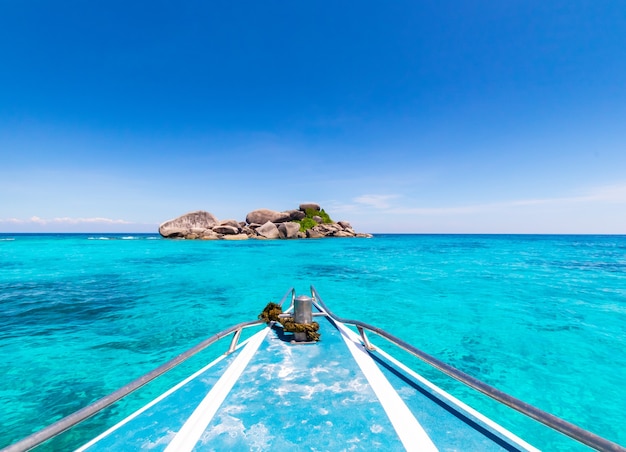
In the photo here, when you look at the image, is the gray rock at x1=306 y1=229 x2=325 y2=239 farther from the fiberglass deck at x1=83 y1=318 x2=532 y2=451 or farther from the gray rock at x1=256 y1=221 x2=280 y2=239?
the fiberglass deck at x1=83 y1=318 x2=532 y2=451

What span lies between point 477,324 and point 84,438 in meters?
11.1

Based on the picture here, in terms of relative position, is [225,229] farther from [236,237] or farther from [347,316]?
[347,316]

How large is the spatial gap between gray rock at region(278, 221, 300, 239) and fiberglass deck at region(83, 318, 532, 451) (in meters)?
58.9

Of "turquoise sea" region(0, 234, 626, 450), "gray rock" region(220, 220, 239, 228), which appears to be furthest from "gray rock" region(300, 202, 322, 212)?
"turquoise sea" region(0, 234, 626, 450)

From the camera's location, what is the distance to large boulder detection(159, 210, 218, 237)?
6097 centimetres

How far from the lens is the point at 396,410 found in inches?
115

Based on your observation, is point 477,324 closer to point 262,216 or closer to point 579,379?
point 579,379

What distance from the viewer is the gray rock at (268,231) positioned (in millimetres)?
62344

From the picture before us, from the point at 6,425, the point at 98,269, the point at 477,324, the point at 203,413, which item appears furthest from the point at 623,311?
Answer: the point at 98,269

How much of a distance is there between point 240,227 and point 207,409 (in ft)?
209

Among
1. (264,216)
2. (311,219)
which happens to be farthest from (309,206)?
(264,216)

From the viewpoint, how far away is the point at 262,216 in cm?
6662

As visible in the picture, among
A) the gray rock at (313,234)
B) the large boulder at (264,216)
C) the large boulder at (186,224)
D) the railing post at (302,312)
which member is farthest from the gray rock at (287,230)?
the railing post at (302,312)

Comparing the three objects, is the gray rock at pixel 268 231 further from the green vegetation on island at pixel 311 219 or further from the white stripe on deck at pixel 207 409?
the white stripe on deck at pixel 207 409
